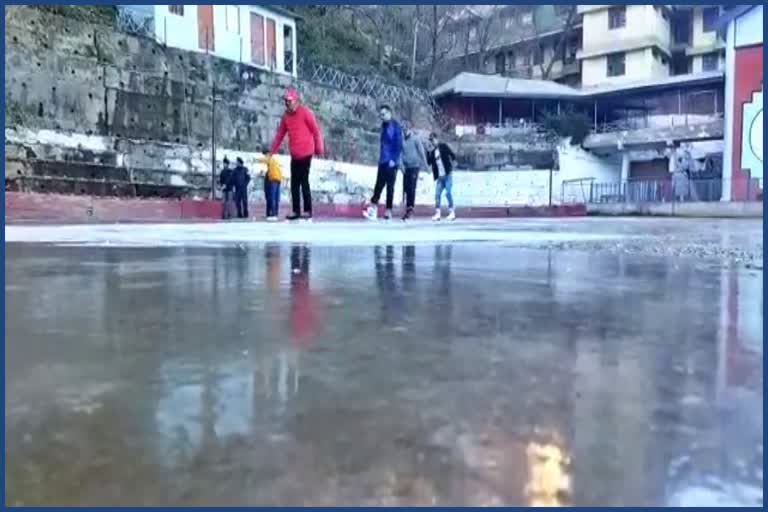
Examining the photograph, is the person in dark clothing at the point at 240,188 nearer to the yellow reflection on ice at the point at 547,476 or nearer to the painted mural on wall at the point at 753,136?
the yellow reflection on ice at the point at 547,476

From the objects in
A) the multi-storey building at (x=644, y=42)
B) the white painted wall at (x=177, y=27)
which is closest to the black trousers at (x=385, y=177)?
the white painted wall at (x=177, y=27)

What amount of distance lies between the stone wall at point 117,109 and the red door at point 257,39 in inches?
215

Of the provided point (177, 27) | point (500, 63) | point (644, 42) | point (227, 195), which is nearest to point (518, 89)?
point (644, 42)

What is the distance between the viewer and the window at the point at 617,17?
4869cm

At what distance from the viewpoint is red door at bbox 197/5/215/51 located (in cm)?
3114

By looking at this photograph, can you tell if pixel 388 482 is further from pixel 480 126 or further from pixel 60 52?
pixel 480 126

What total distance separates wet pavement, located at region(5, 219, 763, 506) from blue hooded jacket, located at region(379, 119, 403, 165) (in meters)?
7.61

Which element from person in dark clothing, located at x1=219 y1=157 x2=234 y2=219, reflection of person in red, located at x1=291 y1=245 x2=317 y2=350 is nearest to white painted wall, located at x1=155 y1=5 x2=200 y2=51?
person in dark clothing, located at x1=219 y1=157 x2=234 y2=219

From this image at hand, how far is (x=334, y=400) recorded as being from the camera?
4.87 ft

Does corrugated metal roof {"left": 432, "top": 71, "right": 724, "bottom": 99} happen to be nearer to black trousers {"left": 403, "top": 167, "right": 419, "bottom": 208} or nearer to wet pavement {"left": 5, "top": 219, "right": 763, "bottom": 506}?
black trousers {"left": 403, "top": 167, "right": 419, "bottom": 208}

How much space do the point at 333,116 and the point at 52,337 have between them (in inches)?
1195

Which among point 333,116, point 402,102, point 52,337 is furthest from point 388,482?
point 402,102

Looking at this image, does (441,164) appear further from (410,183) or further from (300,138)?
(300,138)

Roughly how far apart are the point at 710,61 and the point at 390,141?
43.8 meters
